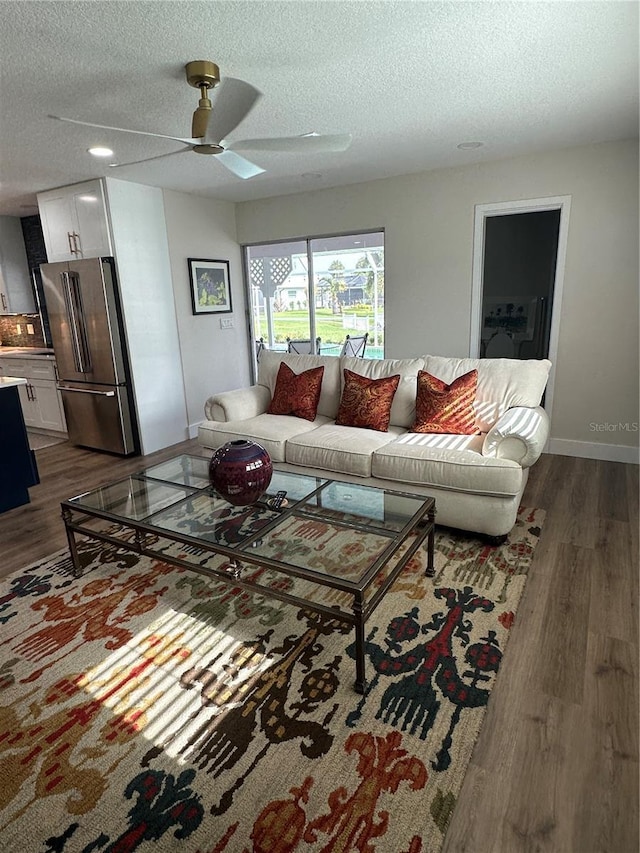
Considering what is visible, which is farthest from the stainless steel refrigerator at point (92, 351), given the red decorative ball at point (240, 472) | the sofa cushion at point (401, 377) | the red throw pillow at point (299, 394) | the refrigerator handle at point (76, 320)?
the red decorative ball at point (240, 472)

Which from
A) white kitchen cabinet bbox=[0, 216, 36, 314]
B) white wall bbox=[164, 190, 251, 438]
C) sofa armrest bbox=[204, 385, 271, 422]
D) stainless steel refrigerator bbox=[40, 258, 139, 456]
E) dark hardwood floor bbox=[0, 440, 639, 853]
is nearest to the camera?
dark hardwood floor bbox=[0, 440, 639, 853]

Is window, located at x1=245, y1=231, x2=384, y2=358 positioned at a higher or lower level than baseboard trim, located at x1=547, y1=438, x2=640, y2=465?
higher

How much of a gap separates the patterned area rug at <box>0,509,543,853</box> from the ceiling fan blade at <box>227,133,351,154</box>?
2.16 m

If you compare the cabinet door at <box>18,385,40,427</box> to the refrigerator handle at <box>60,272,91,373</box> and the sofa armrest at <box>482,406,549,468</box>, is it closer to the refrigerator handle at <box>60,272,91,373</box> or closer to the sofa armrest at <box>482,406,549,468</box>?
the refrigerator handle at <box>60,272,91,373</box>

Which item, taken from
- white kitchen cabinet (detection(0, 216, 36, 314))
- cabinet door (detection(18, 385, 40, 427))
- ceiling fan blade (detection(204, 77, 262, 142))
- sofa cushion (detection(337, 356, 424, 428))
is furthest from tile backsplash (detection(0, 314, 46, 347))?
ceiling fan blade (detection(204, 77, 262, 142))

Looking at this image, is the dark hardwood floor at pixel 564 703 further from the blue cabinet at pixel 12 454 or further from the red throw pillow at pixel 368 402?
the red throw pillow at pixel 368 402

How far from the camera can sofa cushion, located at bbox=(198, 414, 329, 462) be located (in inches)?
133

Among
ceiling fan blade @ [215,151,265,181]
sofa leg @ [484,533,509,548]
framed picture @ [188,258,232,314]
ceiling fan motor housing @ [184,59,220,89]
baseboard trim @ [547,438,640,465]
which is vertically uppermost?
ceiling fan motor housing @ [184,59,220,89]

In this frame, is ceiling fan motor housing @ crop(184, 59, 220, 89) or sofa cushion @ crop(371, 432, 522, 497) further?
sofa cushion @ crop(371, 432, 522, 497)

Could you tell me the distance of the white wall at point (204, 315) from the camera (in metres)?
4.89

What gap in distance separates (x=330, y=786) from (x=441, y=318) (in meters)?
3.84

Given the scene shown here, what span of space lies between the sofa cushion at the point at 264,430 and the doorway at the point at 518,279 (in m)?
1.83

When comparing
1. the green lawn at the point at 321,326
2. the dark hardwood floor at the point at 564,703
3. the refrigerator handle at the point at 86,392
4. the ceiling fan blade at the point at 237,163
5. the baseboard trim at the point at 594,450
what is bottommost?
the dark hardwood floor at the point at 564,703

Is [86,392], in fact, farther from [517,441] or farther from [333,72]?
[517,441]
